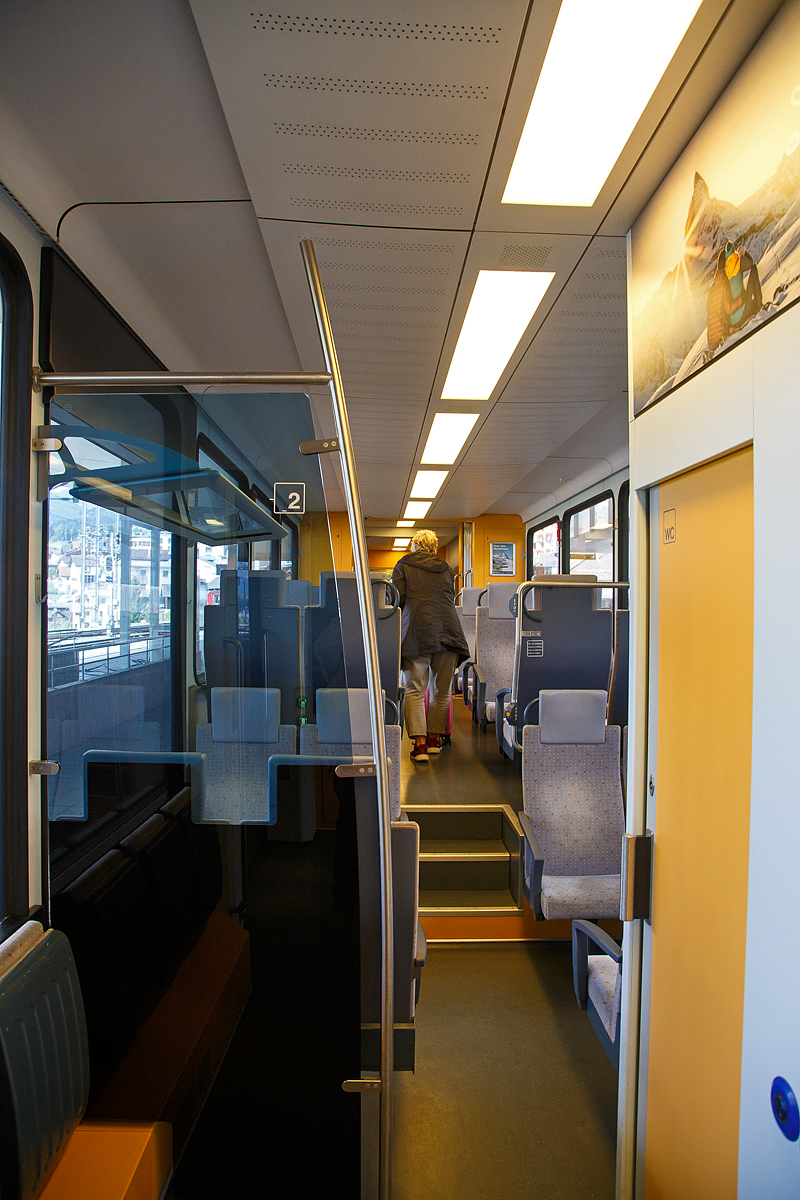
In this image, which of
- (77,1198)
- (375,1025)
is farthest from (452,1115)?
(77,1198)

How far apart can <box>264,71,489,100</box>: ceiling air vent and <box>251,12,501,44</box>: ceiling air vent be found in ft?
0.32

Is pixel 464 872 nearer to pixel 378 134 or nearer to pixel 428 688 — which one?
pixel 428 688

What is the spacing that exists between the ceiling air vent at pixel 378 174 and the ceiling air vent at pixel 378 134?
98 millimetres

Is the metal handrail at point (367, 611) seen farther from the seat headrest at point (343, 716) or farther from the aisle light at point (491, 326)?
the aisle light at point (491, 326)

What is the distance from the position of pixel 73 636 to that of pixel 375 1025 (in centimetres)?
125

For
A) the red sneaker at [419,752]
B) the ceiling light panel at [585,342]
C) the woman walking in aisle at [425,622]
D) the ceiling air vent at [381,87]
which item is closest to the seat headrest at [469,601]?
the woman walking in aisle at [425,622]

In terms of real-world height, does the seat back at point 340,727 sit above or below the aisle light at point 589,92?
below

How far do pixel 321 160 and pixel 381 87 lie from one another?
0.25 metres

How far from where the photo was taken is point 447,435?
419 centimetres

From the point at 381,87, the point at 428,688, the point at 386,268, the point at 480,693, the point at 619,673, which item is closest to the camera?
the point at 381,87

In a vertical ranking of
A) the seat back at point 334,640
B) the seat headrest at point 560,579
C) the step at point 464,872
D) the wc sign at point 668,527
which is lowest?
the step at point 464,872

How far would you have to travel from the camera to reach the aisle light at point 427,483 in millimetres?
5637

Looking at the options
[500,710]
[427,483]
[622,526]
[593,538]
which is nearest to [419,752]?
[500,710]

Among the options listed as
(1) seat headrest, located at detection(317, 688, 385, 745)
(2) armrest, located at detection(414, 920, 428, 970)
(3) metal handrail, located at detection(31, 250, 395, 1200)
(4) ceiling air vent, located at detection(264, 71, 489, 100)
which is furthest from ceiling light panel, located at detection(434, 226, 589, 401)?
(2) armrest, located at detection(414, 920, 428, 970)
